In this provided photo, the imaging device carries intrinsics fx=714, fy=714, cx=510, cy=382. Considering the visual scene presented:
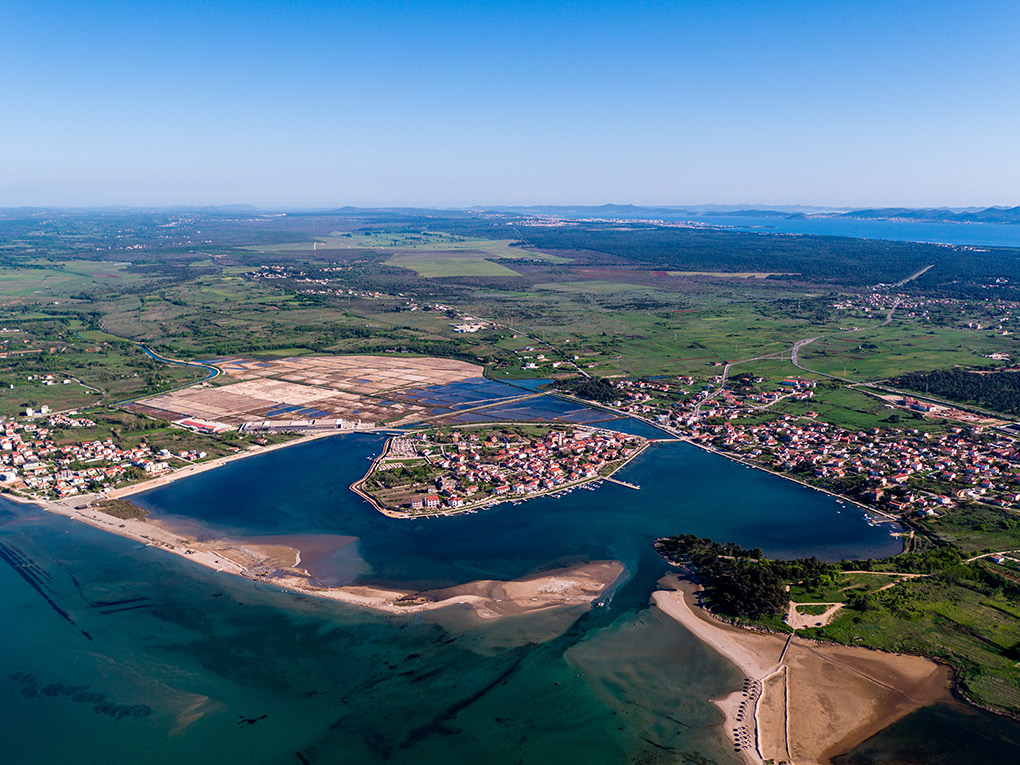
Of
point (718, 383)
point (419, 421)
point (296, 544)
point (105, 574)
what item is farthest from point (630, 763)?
point (718, 383)

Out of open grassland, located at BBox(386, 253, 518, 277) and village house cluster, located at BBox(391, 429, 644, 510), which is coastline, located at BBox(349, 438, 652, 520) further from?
open grassland, located at BBox(386, 253, 518, 277)

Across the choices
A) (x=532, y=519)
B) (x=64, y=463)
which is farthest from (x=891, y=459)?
(x=64, y=463)

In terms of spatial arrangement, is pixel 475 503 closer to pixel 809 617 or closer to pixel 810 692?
pixel 809 617

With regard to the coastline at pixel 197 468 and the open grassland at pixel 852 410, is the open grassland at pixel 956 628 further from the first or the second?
the coastline at pixel 197 468

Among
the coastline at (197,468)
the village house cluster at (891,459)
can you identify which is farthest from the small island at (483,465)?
the village house cluster at (891,459)

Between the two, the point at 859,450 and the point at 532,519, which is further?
the point at 859,450

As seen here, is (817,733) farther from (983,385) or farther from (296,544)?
(983,385)

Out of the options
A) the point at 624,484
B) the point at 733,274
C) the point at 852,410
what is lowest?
the point at 624,484
